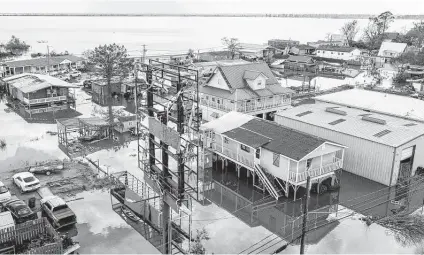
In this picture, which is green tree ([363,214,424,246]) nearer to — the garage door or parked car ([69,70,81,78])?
the garage door

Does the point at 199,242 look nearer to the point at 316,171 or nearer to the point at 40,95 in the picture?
the point at 316,171

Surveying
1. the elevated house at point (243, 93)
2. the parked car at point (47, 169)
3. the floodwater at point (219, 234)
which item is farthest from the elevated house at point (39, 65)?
the floodwater at point (219, 234)

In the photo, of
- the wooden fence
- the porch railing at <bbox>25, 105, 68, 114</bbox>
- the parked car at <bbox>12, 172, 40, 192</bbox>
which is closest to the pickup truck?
the wooden fence

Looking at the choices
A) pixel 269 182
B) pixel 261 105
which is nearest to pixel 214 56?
pixel 261 105

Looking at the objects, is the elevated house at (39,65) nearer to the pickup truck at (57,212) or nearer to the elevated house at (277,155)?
the elevated house at (277,155)

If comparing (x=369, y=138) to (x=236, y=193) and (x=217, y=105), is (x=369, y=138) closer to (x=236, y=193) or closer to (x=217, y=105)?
(x=236, y=193)

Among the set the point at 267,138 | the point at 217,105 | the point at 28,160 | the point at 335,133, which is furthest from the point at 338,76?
the point at 28,160
